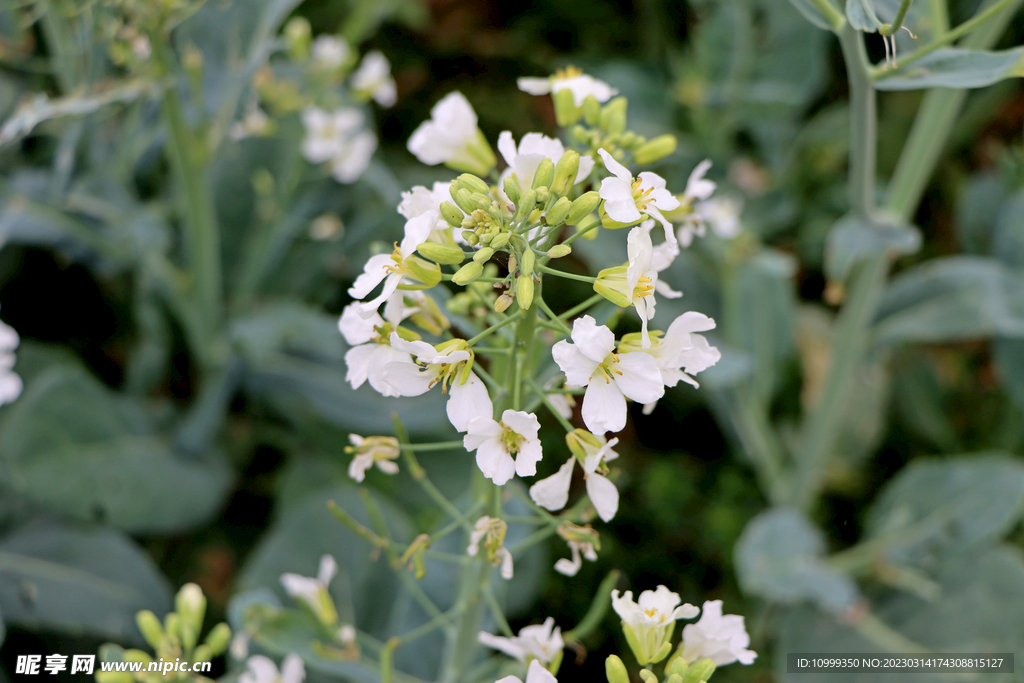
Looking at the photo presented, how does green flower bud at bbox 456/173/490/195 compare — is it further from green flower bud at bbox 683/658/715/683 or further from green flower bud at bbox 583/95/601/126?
green flower bud at bbox 683/658/715/683

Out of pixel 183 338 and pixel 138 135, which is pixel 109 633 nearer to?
pixel 183 338

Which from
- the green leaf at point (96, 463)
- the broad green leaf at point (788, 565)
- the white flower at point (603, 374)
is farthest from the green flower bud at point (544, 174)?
the green leaf at point (96, 463)

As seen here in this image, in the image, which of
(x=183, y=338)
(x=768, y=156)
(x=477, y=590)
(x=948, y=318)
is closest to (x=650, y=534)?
(x=948, y=318)

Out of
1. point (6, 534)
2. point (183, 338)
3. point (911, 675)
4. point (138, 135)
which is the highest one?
point (138, 135)

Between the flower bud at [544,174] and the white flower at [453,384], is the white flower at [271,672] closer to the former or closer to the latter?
the white flower at [453,384]

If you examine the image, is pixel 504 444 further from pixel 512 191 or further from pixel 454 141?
pixel 454 141

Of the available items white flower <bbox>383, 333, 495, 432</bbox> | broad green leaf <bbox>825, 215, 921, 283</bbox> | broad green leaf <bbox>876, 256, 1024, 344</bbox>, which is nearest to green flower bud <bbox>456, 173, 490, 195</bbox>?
white flower <bbox>383, 333, 495, 432</bbox>
